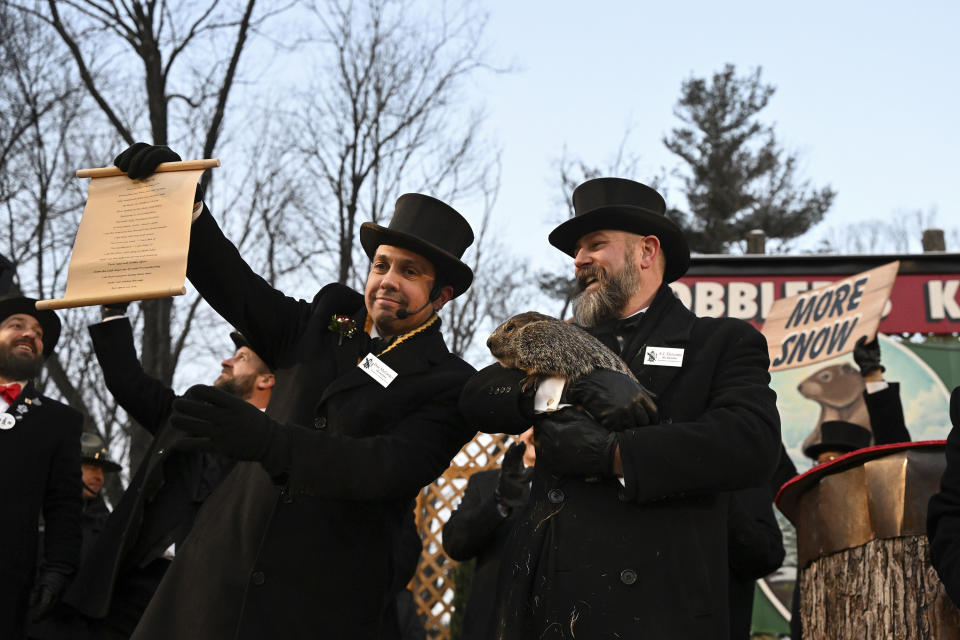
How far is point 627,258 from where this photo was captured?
3.47 metres

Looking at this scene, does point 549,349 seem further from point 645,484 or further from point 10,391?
point 10,391

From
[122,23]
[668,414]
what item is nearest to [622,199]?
[668,414]

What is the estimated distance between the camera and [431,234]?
12.2 feet

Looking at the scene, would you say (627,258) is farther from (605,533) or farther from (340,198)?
(340,198)

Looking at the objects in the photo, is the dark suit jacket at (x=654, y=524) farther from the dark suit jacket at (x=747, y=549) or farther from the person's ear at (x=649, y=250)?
the dark suit jacket at (x=747, y=549)

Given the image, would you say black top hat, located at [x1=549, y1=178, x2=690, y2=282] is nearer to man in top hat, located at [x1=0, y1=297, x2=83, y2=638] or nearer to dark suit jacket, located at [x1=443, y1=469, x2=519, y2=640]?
dark suit jacket, located at [x1=443, y1=469, x2=519, y2=640]

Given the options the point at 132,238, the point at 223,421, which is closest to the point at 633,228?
the point at 223,421

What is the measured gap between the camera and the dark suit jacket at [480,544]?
5.25m

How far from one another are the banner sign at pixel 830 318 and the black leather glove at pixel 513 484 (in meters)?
1.67

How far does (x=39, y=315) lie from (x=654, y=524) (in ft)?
12.0

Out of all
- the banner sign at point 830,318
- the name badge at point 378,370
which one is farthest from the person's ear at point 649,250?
the banner sign at point 830,318

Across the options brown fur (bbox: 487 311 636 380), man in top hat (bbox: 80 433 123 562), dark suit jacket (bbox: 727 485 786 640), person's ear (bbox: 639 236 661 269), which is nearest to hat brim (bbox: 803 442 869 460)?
dark suit jacket (bbox: 727 485 786 640)

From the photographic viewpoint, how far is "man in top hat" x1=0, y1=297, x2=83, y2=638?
4586mm

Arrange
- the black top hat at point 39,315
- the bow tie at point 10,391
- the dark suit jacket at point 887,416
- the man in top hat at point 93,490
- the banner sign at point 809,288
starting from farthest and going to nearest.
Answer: the banner sign at point 809,288 → the man in top hat at point 93,490 → the dark suit jacket at point 887,416 → the black top hat at point 39,315 → the bow tie at point 10,391
